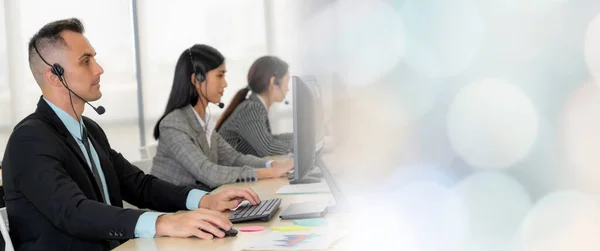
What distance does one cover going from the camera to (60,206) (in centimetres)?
148

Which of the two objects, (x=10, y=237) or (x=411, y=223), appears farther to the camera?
(x=10, y=237)

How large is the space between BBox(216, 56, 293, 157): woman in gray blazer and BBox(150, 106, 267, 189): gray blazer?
0.58 metres

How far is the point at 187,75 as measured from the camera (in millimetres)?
2854

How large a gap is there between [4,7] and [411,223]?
5.96 m

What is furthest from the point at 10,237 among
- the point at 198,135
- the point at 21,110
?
the point at 21,110

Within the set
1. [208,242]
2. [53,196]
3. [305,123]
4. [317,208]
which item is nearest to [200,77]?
[305,123]

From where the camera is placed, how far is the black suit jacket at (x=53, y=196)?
4.78ft

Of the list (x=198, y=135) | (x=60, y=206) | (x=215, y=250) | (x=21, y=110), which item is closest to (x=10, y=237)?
(x=60, y=206)

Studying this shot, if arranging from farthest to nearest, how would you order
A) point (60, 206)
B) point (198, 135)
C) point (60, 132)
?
point (198, 135) < point (60, 132) < point (60, 206)

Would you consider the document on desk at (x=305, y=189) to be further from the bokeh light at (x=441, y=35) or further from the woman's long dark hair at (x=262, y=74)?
the bokeh light at (x=441, y=35)

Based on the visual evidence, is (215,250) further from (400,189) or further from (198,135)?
(198,135)

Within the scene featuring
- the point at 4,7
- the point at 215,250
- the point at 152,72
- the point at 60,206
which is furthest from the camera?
the point at 152,72

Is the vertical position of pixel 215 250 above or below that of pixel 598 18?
below

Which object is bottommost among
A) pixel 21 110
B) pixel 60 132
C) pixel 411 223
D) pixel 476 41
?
pixel 21 110
